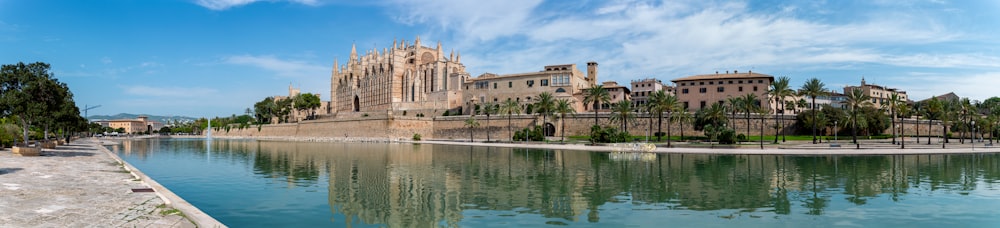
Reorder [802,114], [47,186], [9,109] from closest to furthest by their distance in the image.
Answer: [47,186] → [9,109] → [802,114]

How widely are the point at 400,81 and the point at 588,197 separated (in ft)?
327

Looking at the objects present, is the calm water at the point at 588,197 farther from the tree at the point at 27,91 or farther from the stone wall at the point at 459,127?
the stone wall at the point at 459,127

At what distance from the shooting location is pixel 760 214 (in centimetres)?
1502

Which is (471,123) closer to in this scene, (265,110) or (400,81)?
(400,81)

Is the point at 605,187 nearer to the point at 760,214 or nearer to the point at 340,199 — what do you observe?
the point at 760,214

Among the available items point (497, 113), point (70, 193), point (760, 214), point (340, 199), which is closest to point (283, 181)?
point (340, 199)

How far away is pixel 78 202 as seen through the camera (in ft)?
43.1

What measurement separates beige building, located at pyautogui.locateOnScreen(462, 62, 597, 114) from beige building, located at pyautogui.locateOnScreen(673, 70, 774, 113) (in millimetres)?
15378

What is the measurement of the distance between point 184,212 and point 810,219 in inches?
578

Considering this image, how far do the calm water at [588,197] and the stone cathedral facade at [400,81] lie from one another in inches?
2531

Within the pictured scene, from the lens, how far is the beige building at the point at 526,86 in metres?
87.6

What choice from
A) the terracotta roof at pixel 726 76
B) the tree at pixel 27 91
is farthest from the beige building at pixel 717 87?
the tree at pixel 27 91

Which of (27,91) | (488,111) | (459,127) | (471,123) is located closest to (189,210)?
(27,91)

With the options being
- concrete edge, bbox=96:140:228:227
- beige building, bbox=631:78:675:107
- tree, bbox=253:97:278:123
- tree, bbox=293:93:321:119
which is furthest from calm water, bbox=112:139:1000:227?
tree, bbox=253:97:278:123
